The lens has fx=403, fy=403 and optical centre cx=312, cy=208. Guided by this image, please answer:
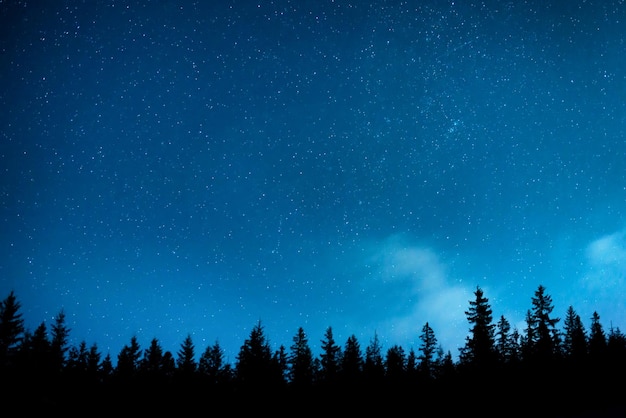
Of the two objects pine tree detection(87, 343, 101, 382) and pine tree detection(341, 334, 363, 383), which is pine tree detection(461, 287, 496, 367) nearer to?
pine tree detection(341, 334, 363, 383)

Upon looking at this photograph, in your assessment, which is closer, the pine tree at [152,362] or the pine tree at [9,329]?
the pine tree at [9,329]

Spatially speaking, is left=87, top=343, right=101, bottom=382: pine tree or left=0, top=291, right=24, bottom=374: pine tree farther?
left=87, top=343, right=101, bottom=382: pine tree

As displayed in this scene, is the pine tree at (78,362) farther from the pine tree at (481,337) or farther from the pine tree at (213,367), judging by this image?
the pine tree at (481,337)

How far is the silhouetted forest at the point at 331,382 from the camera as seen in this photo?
108 feet

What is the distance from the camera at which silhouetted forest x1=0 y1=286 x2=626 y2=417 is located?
32.8 metres

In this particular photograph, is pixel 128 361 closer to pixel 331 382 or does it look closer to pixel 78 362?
pixel 78 362

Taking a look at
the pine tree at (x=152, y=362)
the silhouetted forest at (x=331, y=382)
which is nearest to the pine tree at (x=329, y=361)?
the silhouetted forest at (x=331, y=382)

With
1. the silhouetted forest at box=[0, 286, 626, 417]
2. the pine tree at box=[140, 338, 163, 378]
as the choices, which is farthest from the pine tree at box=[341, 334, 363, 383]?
the pine tree at box=[140, 338, 163, 378]

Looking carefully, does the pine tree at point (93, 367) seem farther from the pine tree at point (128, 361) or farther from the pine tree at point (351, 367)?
the pine tree at point (351, 367)

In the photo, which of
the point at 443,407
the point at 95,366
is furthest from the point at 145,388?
the point at 443,407

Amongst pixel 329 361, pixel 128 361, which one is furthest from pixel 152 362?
pixel 329 361

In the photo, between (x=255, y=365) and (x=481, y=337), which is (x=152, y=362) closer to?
(x=255, y=365)

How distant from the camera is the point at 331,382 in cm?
4481

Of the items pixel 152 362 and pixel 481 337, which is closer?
pixel 481 337
